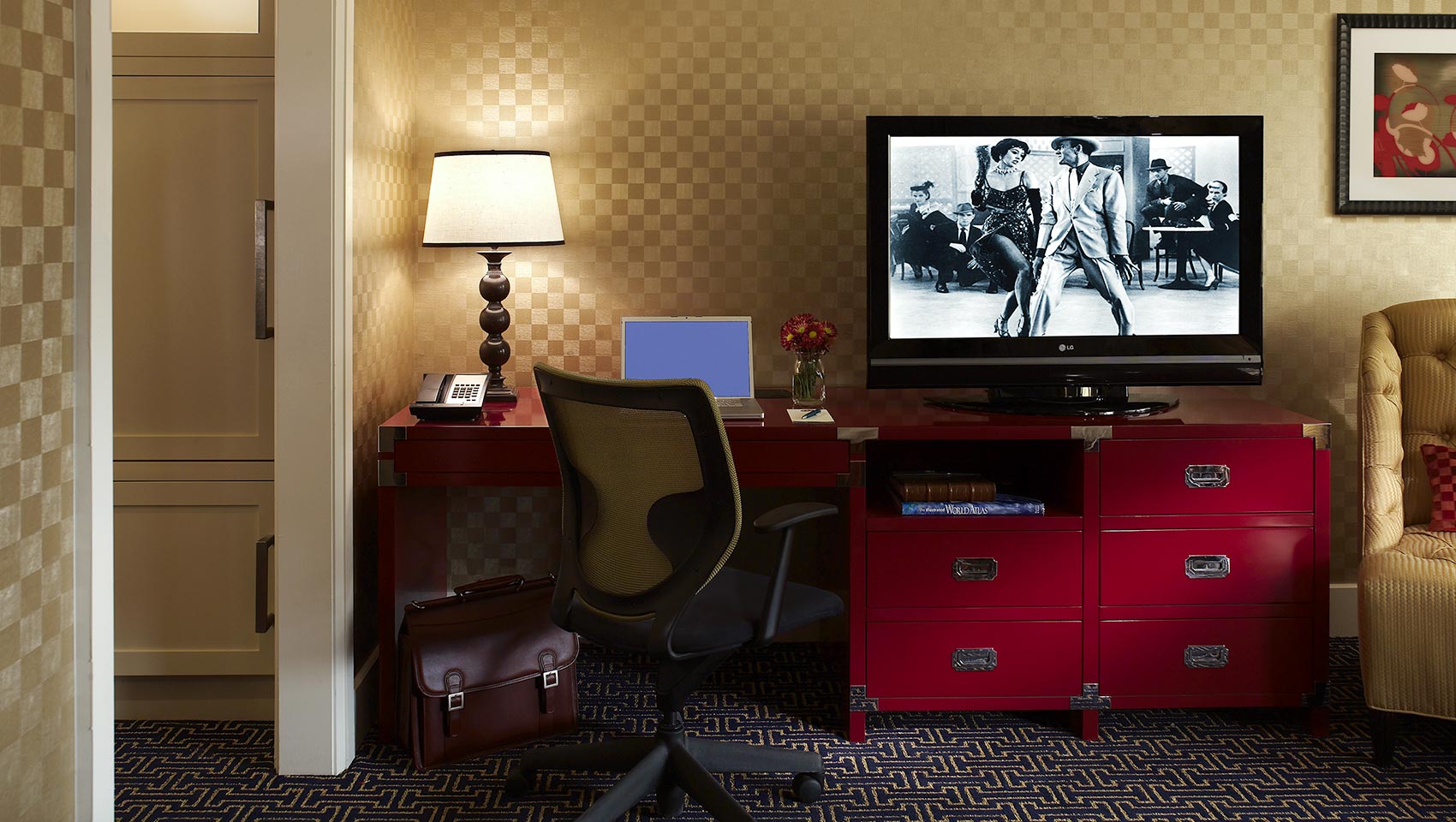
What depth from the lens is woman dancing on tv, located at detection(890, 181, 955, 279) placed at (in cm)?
310

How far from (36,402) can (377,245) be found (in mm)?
1533

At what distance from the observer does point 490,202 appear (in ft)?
10.1

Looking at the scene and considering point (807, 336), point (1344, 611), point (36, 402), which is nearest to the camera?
point (36, 402)

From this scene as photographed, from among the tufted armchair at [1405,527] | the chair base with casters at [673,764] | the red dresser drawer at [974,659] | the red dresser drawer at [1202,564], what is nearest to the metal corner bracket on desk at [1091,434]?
the red dresser drawer at [1202,564]

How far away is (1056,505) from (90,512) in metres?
2.27

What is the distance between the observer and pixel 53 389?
1627mm

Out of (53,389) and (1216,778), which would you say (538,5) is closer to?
(53,389)

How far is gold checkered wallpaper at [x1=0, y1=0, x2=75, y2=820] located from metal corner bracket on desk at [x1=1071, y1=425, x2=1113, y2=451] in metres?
2.18

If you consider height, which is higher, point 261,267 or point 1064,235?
point 1064,235

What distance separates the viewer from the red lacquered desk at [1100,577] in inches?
114

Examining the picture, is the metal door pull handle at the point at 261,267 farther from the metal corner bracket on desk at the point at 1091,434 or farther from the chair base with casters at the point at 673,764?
the metal corner bracket on desk at the point at 1091,434

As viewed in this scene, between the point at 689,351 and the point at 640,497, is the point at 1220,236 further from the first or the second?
the point at 640,497

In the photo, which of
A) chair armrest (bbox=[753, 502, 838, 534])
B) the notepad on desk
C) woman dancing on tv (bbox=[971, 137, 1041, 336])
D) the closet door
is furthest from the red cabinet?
the closet door

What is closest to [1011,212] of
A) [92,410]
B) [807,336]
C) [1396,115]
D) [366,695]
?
[807,336]
